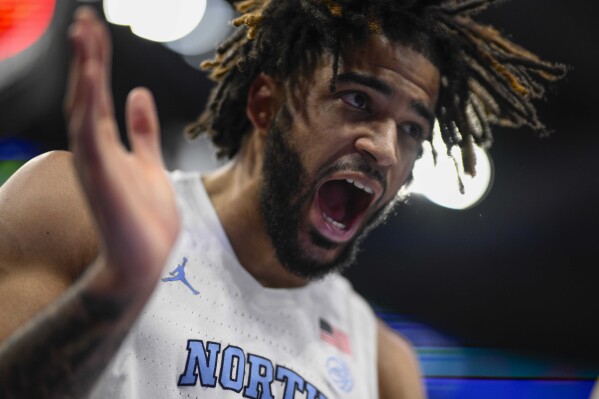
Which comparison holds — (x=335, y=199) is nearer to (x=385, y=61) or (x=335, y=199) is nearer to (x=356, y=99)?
(x=356, y=99)

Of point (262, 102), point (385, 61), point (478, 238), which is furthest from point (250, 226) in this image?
point (478, 238)

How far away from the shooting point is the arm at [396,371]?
2648mm

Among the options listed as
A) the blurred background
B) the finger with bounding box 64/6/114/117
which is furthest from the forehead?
the blurred background

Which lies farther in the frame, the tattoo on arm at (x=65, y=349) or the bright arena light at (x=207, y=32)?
the bright arena light at (x=207, y=32)

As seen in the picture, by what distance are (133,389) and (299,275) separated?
25.2 inches

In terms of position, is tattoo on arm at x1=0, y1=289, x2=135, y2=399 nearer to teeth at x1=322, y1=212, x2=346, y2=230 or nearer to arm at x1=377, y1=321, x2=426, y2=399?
teeth at x1=322, y1=212, x2=346, y2=230

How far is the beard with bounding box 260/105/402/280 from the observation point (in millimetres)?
2350

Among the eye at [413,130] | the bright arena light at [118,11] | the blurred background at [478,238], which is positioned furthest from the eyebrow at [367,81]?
the bright arena light at [118,11]

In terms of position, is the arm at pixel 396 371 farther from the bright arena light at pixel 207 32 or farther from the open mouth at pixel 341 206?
the bright arena light at pixel 207 32

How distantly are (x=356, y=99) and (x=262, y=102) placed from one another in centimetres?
34

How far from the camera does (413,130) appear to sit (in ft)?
7.95

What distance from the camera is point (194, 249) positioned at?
91.8 inches

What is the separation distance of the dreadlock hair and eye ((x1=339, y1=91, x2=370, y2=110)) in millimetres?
61

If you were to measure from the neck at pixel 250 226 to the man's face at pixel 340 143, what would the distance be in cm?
4
